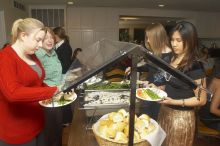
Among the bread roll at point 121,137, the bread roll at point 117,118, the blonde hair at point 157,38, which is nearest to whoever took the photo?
the bread roll at point 121,137

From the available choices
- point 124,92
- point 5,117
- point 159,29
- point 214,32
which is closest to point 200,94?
point 124,92

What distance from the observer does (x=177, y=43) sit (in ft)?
3.85

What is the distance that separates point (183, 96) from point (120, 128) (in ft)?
1.82

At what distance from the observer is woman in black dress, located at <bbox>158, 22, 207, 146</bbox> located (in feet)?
3.64

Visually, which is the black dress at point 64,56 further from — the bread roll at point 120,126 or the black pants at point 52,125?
the bread roll at point 120,126

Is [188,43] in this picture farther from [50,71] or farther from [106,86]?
[50,71]

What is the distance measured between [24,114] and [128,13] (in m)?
5.22

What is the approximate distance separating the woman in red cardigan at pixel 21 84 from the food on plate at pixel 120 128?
0.25 metres

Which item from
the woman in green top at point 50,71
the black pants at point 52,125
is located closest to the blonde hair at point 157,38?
the woman in green top at point 50,71

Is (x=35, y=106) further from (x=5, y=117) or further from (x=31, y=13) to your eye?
(x=31, y=13)

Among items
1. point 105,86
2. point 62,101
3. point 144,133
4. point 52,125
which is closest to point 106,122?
point 144,133

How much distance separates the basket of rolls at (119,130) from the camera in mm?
688

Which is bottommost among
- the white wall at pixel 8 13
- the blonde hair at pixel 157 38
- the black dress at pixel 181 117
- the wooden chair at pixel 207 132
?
the wooden chair at pixel 207 132

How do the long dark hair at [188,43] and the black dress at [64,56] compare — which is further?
the black dress at [64,56]
